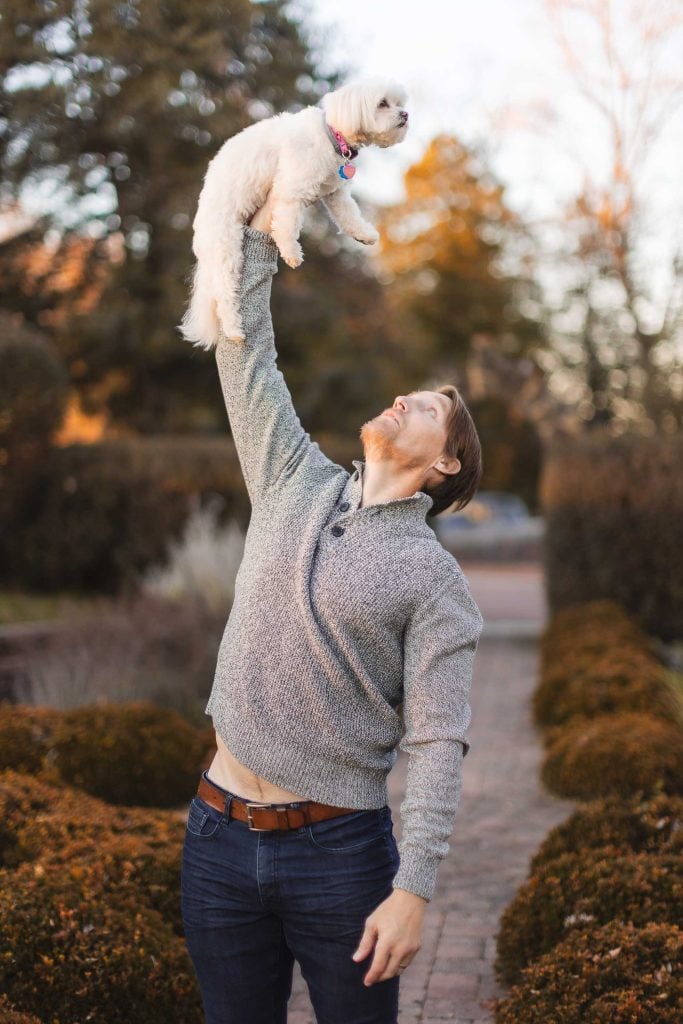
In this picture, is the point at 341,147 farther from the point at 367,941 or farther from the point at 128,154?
the point at 128,154

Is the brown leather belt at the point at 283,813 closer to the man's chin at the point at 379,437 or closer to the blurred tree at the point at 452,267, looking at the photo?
the man's chin at the point at 379,437

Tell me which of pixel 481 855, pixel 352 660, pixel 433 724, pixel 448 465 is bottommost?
pixel 481 855

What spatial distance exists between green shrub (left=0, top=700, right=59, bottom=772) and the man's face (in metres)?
2.87

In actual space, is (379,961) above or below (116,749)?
above

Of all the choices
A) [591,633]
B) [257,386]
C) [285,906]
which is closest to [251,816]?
[285,906]

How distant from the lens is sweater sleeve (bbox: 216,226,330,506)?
8.00ft

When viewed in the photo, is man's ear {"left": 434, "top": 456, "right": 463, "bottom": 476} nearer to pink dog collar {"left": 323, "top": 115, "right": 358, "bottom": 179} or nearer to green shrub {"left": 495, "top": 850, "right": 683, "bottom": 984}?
pink dog collar {"left": 323, "top": 115, "right": 358, "bottom": 179}

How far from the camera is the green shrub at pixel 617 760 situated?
18.0ft

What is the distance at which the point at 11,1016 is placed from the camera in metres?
2.68

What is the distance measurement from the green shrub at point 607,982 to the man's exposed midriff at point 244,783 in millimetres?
1216

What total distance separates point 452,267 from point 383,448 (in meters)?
34.6

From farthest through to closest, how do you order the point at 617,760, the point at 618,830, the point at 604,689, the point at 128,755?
1. the point at 604,689
2. the point at 617,760
3. the point at 128,755
4. the point at 618,830

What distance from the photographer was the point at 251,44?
8539mm

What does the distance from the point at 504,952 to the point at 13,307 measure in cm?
1627
